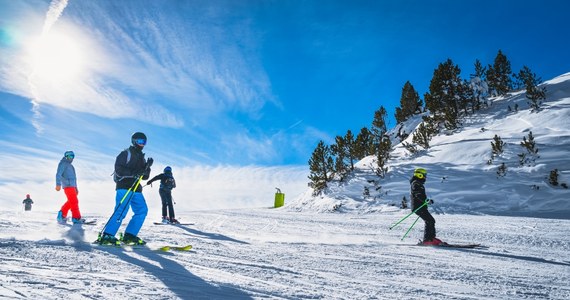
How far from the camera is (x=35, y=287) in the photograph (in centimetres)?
287

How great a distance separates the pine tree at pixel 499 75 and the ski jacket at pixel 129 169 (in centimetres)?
3194

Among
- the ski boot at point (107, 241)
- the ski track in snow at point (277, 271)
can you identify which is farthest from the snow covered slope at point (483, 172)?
the ski boot at point (107, 241)

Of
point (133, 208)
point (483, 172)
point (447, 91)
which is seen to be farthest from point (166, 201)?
point (447, 91)

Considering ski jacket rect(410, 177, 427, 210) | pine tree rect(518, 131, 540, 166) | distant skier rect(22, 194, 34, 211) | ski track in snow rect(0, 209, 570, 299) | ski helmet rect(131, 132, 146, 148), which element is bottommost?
ski track in snow rect(0, 209, 570, 299)

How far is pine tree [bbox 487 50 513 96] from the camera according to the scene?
100ft

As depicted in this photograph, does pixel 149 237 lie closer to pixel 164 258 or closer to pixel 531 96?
pixel 164 258

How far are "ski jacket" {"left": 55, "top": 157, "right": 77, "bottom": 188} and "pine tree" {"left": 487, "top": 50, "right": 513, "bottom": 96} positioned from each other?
31690mm

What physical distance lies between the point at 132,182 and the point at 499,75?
33532 millimetres

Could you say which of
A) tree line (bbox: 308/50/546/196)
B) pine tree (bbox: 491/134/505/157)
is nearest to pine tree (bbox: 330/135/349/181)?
tree line (bbox: 308/50/546/196)

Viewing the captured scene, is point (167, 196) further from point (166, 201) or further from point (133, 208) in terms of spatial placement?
point (133, 208)

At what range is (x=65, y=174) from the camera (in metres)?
10.1

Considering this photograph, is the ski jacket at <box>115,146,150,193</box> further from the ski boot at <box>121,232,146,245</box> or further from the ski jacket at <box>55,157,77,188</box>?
the ski jacket at <box>55,157,77,188</box>

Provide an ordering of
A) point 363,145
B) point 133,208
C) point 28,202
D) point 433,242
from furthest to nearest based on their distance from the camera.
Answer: point 363,145, point 28,202, point 433,242, point 133,208

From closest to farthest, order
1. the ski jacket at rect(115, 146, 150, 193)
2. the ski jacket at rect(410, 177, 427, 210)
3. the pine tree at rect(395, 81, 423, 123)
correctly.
A: 1. the ski jacket at rect(115, 146, 150, 193)
2. the ski jacket at rect(410, 177, 427, 210)
3. the pine tree at rect(395, 81, 423, 123)
